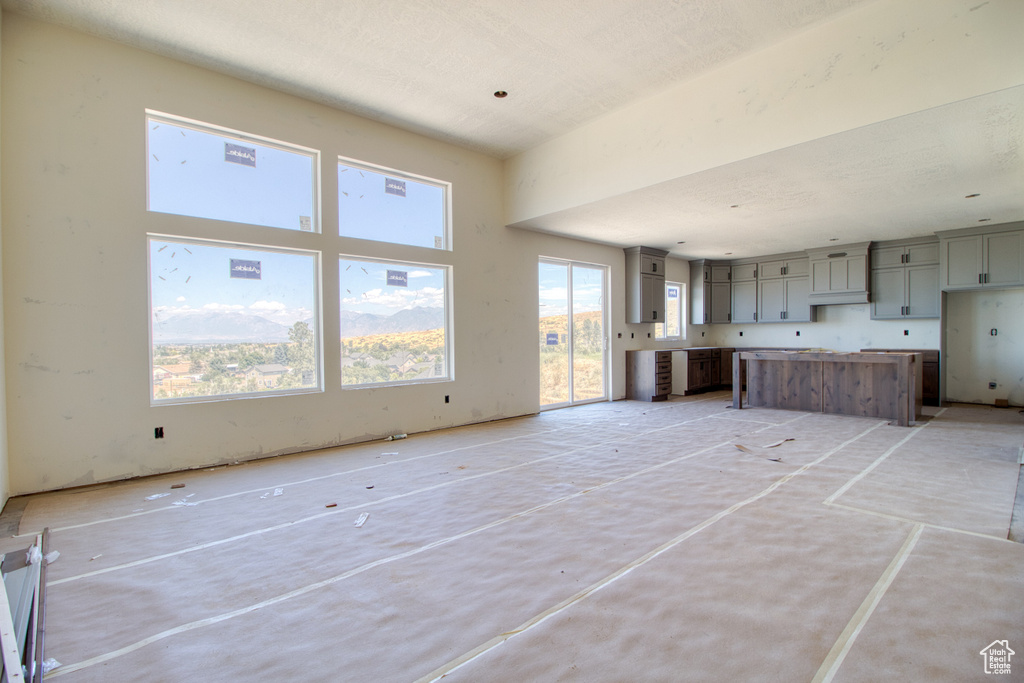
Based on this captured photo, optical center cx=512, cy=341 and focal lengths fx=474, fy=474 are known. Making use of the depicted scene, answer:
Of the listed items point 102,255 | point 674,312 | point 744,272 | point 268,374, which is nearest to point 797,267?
point 744,272

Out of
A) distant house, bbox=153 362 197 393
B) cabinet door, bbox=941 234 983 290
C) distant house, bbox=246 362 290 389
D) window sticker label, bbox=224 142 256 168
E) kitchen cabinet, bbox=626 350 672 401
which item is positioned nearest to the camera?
distant house, bbox=153 362 197 393

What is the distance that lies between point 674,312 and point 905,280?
390 cm

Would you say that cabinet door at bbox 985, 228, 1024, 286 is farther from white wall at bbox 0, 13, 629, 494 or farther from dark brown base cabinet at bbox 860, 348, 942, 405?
white wall at bbox 0, 13, 629, 494

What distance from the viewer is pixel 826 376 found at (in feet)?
21.7

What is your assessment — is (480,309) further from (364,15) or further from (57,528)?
(57,528)

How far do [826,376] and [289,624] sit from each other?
712 centimetres

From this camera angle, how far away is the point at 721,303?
34.3ft

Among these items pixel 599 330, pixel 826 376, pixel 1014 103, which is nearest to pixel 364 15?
pixel 1014 103

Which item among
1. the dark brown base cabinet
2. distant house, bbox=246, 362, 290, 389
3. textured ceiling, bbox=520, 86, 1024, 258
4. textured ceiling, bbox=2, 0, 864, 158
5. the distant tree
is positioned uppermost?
textured ceiling, bbox=2, 0, 864, 158

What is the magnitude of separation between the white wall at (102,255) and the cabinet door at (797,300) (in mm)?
8527

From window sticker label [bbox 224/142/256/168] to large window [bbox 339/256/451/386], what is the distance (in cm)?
124

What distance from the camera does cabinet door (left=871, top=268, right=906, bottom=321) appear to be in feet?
26.5

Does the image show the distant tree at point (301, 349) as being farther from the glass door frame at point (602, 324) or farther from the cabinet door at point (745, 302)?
the cabinet door at point (745, 302)

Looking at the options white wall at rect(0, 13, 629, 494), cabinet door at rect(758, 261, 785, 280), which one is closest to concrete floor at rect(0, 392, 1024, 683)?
white wall at rect(0, 13, 629, 494)
